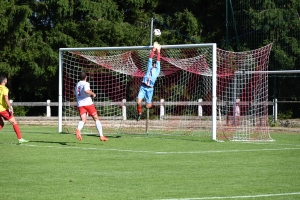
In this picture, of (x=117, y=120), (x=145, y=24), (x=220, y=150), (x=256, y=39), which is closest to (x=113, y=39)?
(x=145, y=24)

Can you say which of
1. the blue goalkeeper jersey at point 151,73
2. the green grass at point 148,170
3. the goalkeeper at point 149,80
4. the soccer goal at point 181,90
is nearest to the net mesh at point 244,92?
the soccer goal at point 181,90

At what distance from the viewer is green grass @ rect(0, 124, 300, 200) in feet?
35.9

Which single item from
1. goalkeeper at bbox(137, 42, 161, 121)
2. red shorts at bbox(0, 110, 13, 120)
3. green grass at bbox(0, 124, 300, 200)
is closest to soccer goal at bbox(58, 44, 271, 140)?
goalkeeper at bbox(137, 42, 161, 121)

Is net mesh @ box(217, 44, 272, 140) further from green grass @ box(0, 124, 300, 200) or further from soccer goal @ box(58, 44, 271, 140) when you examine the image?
green grass @ box(0, 124, 300, 200)

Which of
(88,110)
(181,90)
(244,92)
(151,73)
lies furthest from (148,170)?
(181,90)

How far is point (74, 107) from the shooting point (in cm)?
3231

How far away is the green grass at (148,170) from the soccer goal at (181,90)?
205 inches

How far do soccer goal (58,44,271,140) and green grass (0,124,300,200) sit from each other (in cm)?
520

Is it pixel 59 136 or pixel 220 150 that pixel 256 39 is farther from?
pixel 220 150

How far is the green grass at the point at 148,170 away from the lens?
10.9 metres

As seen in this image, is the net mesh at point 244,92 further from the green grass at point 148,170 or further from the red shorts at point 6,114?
the red shorts at point 6,114

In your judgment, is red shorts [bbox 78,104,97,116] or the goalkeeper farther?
the goalkeeper

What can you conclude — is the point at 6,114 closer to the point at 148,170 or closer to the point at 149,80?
the point at 149,80

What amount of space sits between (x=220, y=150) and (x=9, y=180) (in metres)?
7.56
